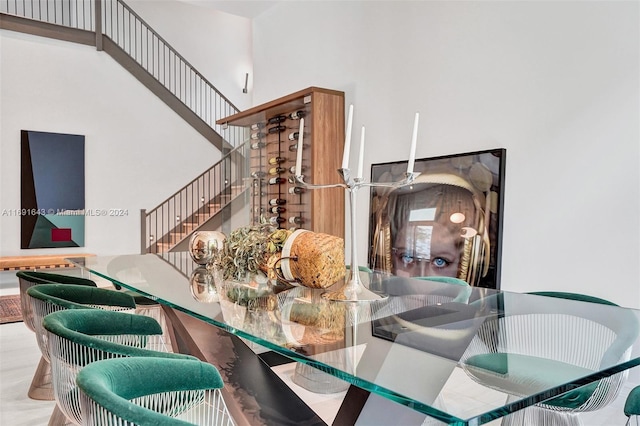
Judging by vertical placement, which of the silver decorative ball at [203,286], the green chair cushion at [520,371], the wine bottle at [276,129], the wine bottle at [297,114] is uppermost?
the wine bottle at [297,114]

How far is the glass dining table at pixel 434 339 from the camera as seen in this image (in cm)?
92

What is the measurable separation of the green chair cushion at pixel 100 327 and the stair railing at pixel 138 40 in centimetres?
629

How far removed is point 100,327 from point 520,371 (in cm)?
145

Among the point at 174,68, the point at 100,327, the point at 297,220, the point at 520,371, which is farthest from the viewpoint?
the point at 174,68

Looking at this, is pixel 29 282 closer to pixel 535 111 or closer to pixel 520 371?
pixel 520 371

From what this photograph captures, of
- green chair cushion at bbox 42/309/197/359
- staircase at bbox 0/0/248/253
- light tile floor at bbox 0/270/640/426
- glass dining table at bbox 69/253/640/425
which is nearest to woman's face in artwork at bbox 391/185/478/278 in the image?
light tile floor at bbox 0/270/640/426

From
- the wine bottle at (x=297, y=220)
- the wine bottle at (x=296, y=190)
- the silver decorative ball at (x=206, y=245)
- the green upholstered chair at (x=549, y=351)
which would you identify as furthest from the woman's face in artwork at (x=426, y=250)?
the silver decorative ball at (x=206, y=245)

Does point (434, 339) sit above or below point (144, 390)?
above

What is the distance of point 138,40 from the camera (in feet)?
30.5

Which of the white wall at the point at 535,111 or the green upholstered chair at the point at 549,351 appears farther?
the white wall at the point at 535,111

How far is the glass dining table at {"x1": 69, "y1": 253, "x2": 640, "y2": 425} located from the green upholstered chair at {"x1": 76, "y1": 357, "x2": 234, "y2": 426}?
0.16 meters

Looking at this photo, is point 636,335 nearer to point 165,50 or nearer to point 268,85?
point 268,85

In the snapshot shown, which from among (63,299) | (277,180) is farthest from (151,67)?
(63,299)

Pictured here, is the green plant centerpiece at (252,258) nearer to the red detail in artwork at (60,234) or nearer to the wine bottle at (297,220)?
the wine bottle at (297,220)
